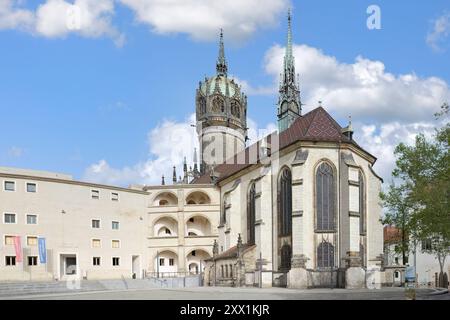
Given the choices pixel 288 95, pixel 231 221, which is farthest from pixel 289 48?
pixel 231 221

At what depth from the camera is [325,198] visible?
45844mm

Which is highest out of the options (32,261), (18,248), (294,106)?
(294,106)

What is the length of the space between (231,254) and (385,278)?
45.5 feet

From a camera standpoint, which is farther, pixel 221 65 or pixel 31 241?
pixel 221 65

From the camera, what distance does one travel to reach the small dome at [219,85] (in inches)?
3489

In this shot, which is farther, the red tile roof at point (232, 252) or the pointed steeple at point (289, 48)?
the pointed steeple at point (289, 48)

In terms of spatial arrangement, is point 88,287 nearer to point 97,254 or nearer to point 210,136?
point 97,254

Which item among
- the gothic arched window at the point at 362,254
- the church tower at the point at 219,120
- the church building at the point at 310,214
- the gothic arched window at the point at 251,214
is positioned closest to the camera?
the church building at the point at 310,214

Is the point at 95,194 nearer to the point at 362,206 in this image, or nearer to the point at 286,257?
the point at 286,257

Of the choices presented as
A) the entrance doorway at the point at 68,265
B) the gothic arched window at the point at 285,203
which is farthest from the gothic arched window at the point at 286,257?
the entrance doorway at the point at 68,265

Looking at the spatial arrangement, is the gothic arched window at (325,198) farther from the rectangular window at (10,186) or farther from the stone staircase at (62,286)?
A: the rectangular window at (10,186)

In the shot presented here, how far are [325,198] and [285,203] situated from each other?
3647mm
